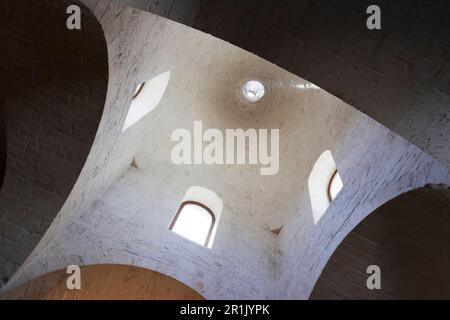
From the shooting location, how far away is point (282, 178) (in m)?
8.38

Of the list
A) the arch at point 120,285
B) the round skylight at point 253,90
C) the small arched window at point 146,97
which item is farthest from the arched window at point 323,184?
the small arched window at point 146,97

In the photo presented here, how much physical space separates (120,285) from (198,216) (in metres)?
2.20

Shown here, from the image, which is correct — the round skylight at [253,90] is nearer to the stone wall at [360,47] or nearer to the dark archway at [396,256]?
the dark archway at [396,256]

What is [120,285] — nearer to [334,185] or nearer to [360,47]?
[334,185]

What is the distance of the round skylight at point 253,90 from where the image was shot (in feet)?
30.7

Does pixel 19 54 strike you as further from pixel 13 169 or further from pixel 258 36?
pixel 258 36

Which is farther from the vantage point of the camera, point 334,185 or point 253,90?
point 253,90

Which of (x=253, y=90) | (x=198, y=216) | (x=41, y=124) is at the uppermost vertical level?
(x=253, y=90)

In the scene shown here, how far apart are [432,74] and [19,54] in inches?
143

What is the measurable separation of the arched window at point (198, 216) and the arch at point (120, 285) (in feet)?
3.36

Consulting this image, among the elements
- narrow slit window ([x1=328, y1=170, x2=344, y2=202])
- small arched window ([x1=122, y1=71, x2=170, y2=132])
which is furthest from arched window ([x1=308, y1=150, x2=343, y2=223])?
small arched window ([x1=122, y1=71, x2=170, y2=132])

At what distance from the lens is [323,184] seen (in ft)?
23.1

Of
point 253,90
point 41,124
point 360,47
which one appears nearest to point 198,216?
point 253,90
